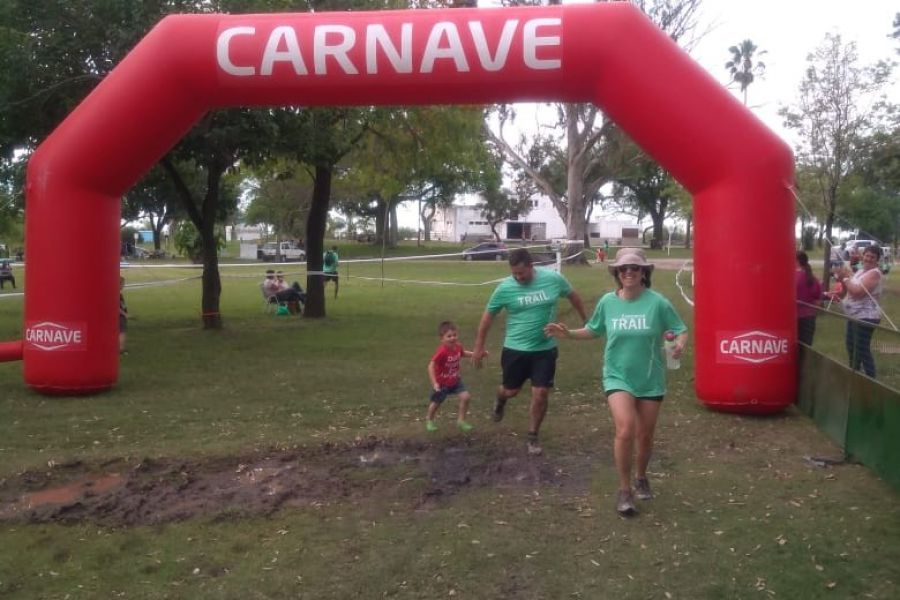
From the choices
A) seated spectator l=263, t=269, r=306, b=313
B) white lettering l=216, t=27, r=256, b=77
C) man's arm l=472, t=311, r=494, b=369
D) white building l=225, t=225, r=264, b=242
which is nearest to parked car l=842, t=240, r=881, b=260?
man's arm l=472, t=311, r=494, b=369

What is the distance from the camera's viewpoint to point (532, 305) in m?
6.69

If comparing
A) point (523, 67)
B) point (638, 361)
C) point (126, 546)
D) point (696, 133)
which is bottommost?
point (126, 546)

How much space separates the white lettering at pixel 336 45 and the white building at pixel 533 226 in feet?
198

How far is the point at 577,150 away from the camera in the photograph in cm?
3594

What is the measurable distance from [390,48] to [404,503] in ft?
13.6

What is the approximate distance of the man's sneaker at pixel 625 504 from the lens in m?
5.23

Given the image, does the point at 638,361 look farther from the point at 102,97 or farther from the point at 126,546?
the point at 102,97

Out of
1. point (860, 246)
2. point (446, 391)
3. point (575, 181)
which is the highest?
point (575, 181)

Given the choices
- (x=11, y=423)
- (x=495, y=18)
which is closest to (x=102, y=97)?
(x=11, y=423)

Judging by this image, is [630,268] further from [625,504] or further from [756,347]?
[756,347]

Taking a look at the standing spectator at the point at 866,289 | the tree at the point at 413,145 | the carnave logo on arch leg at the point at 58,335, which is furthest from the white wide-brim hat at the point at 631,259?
the tree at the point at 413,145

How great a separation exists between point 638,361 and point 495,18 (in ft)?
12.5

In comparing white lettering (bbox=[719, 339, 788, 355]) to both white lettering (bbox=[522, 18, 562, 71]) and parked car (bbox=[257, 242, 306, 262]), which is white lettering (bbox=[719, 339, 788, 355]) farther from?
parked car (bbox=[257, 242, 306, 262])

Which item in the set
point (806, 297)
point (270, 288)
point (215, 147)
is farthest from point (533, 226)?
point (806, 297)
